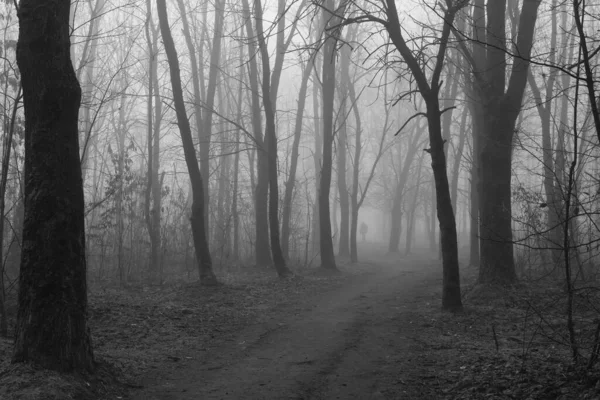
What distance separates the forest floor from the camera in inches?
212

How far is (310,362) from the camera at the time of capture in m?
6.86

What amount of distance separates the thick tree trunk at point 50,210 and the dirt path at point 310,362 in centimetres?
108

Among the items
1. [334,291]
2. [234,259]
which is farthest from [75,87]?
[234,259]

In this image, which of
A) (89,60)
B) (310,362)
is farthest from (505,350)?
(89,60)

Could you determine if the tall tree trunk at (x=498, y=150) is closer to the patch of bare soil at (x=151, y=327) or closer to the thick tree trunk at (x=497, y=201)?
the thick tree trunk at (x=497, y=201)

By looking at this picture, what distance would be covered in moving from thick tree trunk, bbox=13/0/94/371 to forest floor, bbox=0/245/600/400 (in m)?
0.35

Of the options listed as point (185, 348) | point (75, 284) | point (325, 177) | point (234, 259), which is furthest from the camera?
point (234, 259)

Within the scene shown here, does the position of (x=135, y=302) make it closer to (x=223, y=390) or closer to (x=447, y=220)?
(x=223, y=390)

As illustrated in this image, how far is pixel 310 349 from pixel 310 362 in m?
0.72

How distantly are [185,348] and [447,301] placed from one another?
5230 millimetres

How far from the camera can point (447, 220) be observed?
1012 cm

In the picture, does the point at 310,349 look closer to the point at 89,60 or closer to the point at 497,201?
the point at 497,201

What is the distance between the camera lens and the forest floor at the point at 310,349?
5.39 meters

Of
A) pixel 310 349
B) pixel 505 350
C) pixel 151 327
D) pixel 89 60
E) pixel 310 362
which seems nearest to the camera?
pixel 310 362
